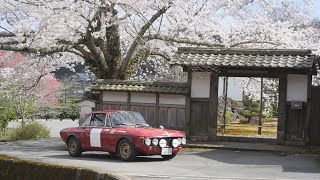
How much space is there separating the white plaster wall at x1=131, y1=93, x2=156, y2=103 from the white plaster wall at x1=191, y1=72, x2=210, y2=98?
1.47 metres

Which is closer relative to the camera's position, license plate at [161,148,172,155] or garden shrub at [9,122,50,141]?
license plate at [161,148,172,155]

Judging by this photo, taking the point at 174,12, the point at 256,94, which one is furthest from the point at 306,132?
the point at 256,94

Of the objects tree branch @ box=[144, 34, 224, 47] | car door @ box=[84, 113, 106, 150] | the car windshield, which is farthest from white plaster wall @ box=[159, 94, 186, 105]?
car door @ box=[84, 113, 106, 150]

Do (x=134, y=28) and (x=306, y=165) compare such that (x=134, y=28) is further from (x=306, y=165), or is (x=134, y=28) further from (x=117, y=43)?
(x=306, y=165)

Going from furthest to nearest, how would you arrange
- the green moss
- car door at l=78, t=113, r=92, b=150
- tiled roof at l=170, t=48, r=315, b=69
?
tiled roof at l=170, t=48, r=315, b=69
car door at l=78, t=113, r=92, b=150
the green moss

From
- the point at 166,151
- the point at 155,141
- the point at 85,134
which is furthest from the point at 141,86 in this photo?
the point at 155,141

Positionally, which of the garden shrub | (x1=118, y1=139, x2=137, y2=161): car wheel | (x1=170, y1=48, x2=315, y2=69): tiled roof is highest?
(x1=170, y1=48, x2=315, y2=69): tiled roof

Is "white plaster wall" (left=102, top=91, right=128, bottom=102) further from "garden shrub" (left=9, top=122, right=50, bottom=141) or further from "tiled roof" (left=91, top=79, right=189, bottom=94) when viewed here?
"garden shrub" (left=9, top=122, right=50, bottom=141)

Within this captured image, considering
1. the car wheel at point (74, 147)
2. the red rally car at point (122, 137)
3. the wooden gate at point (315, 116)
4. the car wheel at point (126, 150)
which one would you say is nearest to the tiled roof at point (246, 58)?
the wooden gate at point (315, 116)

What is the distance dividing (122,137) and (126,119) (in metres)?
0.91

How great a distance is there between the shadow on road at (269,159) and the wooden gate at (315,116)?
240 centimetres

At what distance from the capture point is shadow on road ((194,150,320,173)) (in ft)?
42.2

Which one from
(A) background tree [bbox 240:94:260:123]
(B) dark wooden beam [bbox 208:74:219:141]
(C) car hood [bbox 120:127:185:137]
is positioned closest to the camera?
(C) car hood [bbox 120:127:185:137]

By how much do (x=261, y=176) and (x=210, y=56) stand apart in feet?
25.4
